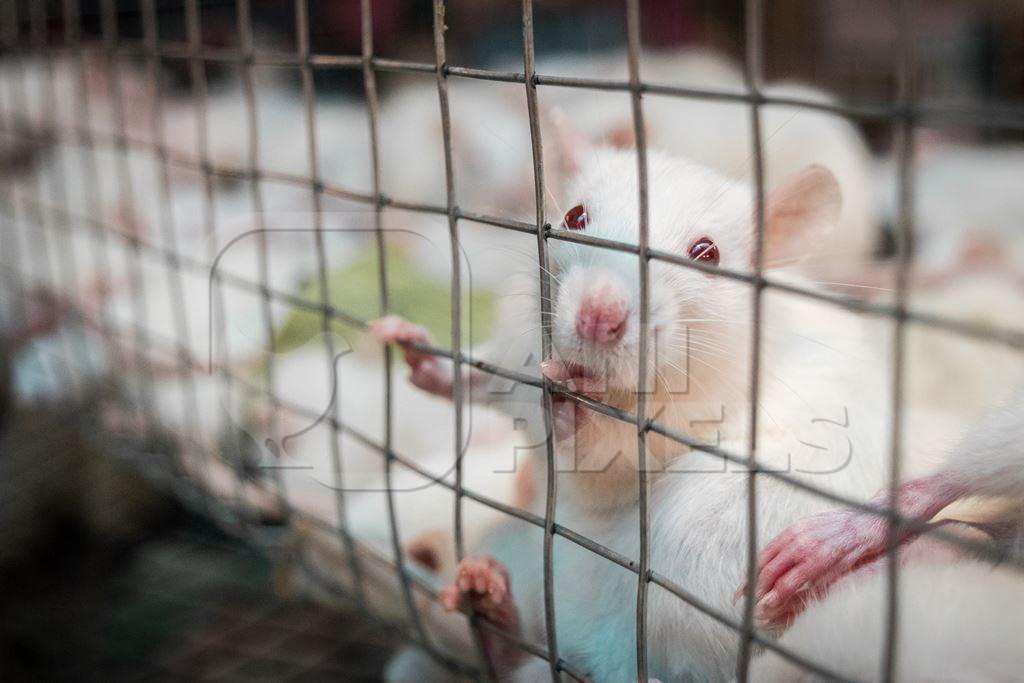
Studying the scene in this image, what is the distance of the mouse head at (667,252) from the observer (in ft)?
1.79

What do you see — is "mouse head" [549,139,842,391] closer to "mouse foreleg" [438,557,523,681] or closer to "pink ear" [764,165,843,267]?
"pink ear" [764,165,843,267]

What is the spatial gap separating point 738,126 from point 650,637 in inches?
38.2

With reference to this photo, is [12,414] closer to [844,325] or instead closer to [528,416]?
[528,416]

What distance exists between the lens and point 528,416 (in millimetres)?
626

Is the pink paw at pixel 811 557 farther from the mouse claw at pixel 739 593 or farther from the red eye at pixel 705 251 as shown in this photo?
the red eye at pixel 705 251

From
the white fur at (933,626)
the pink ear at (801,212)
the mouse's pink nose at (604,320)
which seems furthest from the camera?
the pink ear at (801,212)

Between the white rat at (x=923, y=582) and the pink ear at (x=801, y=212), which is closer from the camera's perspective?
the white rat at (x=923, y=582)

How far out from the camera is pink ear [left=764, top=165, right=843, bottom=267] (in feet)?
2.10

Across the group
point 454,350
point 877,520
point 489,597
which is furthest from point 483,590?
point 877,520

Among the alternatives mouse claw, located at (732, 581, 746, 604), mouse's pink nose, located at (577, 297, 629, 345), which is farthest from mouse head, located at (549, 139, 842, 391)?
mouse claw, located at (732, 581, 746, 604)

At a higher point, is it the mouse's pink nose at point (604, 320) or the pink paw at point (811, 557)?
the mouse's pink nose at point (604, 320)

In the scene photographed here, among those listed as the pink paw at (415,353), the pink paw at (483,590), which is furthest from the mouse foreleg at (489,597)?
the pink paw at (415,353)

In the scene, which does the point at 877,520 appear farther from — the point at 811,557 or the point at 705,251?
the point at 705,251

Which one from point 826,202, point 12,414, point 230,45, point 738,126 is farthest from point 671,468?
point 230,45
